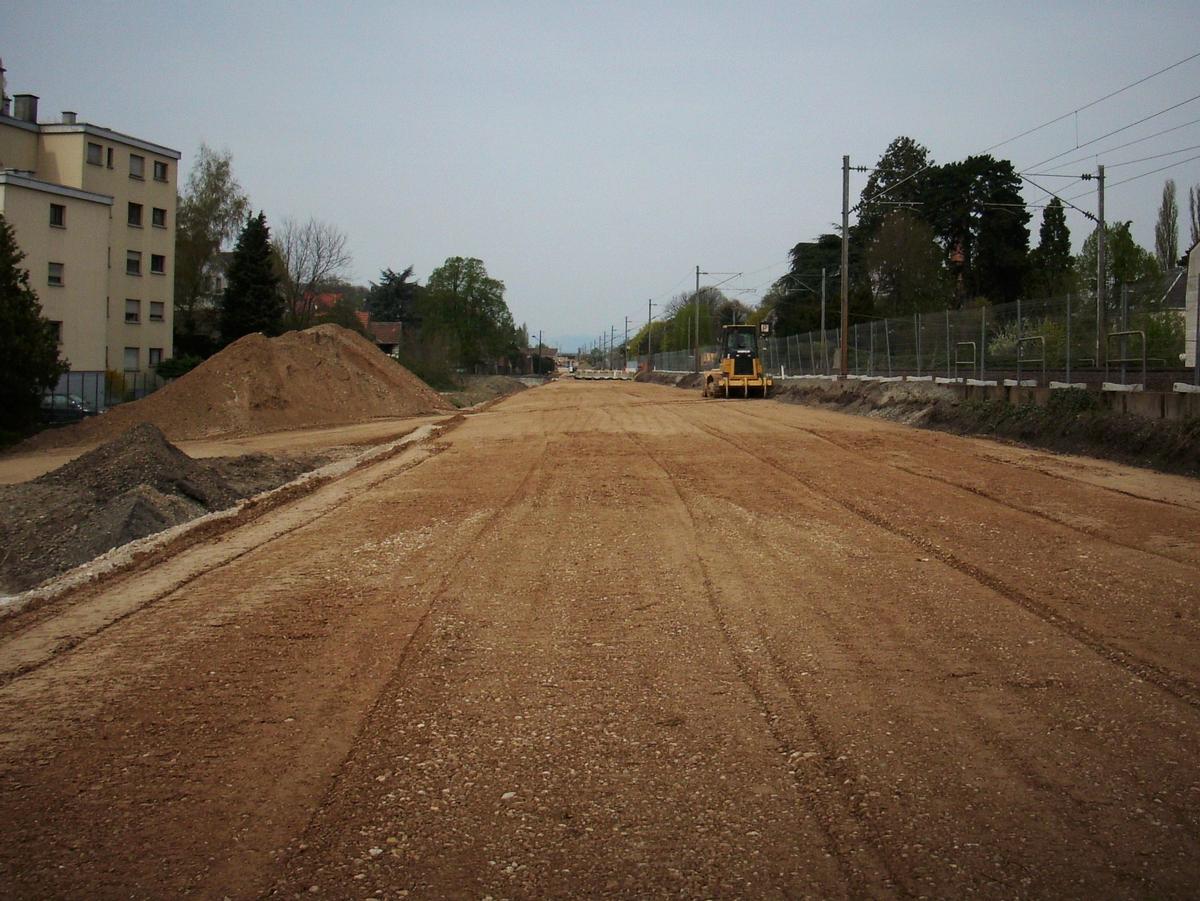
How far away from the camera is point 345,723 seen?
5.43 metres

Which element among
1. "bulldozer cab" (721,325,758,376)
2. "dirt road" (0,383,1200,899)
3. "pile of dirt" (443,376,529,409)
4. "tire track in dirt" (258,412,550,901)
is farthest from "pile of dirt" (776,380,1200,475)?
"pile of dirt" (443,376,529,409)

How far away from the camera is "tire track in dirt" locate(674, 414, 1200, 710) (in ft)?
19.2

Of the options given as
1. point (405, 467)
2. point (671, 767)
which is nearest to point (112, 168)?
point (405, 467)

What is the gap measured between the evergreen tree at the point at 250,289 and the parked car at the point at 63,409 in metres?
16.2

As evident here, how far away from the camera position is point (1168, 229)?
87.1m

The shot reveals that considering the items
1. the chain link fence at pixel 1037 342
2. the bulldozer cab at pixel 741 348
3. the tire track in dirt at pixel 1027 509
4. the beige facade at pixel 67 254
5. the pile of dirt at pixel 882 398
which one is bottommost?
the tire track in dirt at pixel 1027 509

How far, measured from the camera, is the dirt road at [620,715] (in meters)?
3.95

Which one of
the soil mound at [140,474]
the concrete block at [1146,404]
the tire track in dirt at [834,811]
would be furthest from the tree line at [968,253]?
the tire track in dirt at [834,811]

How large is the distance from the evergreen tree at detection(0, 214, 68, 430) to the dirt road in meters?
23.7

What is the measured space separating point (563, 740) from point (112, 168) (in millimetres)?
57005

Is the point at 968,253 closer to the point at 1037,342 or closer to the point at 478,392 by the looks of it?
the point at 478,392

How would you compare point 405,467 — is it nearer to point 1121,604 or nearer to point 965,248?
point 1121,604

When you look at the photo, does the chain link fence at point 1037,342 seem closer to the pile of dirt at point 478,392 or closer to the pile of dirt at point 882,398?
the pile of dirt at point 882,398

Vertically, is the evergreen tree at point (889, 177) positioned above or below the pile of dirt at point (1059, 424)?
above
